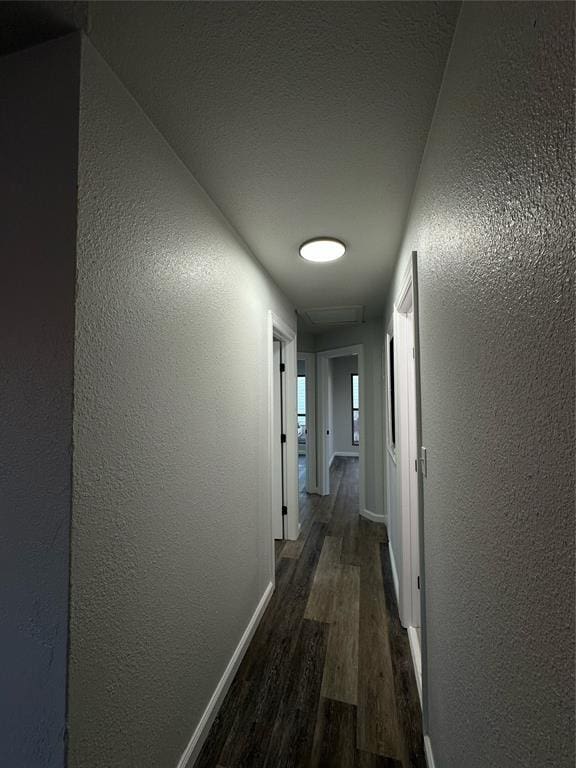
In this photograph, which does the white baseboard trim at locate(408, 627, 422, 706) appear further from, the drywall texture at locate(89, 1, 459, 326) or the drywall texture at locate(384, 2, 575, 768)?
the drywall texture at locate(89, 1, 459, 326)

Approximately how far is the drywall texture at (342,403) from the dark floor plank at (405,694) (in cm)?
587

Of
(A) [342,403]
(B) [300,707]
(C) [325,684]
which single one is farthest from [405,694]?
(A) [342,403]

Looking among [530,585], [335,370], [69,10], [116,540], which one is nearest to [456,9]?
[69,10]

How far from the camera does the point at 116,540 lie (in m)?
0.96

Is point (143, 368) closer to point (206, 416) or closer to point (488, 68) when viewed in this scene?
point (206, 416)

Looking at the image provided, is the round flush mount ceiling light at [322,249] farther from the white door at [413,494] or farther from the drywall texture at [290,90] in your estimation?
the white door at [413,494]

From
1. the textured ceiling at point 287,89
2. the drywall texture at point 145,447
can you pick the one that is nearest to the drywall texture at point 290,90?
the textured ceiling at point 287,89

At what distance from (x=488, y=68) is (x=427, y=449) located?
1125mm

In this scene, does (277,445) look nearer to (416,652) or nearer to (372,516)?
(372,516)

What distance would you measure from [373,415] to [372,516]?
47.6 inches

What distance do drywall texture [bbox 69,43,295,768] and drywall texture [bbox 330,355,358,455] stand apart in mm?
6469

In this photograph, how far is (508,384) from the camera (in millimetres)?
610

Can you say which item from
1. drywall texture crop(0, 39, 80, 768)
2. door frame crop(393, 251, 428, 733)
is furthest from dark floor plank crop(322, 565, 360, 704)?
drywall texture crop(0, 39, 80, 768)

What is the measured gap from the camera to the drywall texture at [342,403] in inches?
317
